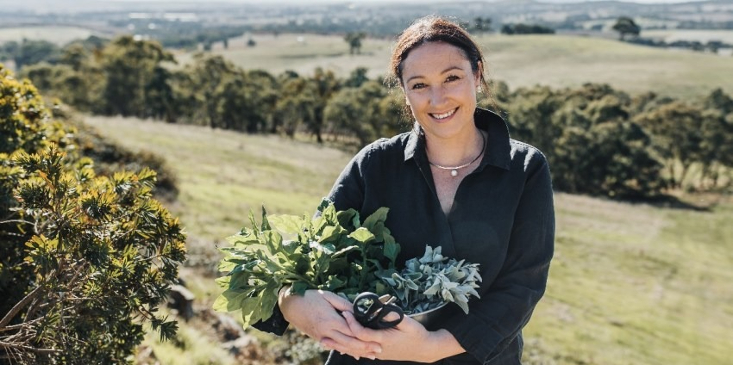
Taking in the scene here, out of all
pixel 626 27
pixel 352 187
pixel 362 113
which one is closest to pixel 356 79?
pixel 362 113

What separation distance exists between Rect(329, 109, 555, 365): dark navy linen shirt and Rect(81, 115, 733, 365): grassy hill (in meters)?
3.59

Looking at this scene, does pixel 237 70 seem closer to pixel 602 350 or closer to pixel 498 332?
pixel 602 350

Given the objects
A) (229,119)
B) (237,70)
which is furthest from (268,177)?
(237,70)

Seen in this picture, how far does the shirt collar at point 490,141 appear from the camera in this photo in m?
2.64

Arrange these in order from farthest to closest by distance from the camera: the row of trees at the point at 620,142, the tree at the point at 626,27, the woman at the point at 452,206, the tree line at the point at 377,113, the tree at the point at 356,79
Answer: the tree at the point at 626,27 → the tree at the point at 356,79 → the tree line at the point at 377,113 → the row of trees at the point at 620,142 → the woman at the point at 452,206

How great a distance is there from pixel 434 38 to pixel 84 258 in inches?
68.7

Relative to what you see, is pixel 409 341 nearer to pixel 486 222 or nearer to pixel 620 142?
pixel 486 222

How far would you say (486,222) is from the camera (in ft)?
8.31

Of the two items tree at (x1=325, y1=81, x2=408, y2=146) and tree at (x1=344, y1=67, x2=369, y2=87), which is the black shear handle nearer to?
tree at (x1=325, y1=81, x2=408, y2=146)

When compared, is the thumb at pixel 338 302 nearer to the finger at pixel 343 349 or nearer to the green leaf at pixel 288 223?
the finger at pixel 343 349

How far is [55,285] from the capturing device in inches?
105

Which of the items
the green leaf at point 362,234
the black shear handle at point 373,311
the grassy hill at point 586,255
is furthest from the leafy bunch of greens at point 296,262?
the grassy hill at point 586,255

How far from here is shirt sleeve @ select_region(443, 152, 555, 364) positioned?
241 cm

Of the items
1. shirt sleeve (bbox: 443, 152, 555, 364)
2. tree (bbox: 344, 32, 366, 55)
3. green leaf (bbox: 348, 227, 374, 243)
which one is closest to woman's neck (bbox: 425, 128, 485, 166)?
shirt sleeve (bbox: 443, 152, 555, 364)
